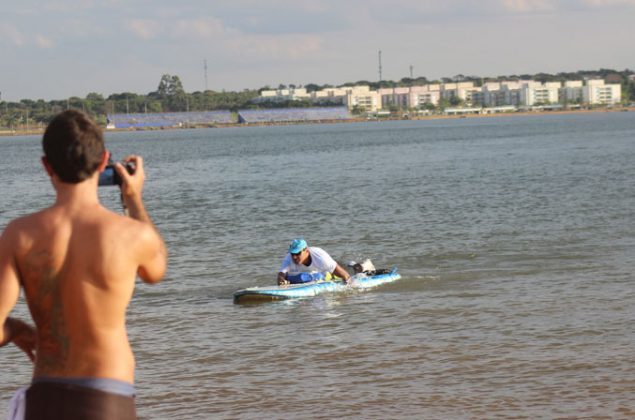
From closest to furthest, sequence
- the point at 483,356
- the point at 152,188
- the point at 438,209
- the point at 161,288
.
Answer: the point at 483,356 → the point at 161,288 → the point at 438,209 → the point at 152,188

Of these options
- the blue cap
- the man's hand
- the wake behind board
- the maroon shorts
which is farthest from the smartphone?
the wake behind board

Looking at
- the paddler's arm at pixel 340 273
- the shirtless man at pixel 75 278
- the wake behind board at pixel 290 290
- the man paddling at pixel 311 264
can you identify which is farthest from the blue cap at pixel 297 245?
the shirtless man at pixel 75 278

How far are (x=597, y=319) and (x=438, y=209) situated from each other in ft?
73.6

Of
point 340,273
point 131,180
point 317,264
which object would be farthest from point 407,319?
point 131,180

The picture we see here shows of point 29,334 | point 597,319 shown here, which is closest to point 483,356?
point 597,319

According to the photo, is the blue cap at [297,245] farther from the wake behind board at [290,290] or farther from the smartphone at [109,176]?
the smartphone at [109,176]

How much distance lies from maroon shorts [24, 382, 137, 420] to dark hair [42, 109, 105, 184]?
83 cm

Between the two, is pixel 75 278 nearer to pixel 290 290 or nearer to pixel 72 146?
pixel 72 146

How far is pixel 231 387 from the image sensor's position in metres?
11.3

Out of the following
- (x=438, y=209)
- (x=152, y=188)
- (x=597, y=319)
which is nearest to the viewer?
(x=597, y=319)

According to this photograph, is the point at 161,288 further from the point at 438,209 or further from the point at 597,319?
the point at 438,209

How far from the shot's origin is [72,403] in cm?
427

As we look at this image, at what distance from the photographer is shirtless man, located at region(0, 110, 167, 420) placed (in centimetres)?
422

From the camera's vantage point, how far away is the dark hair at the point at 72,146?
4.19 meters
